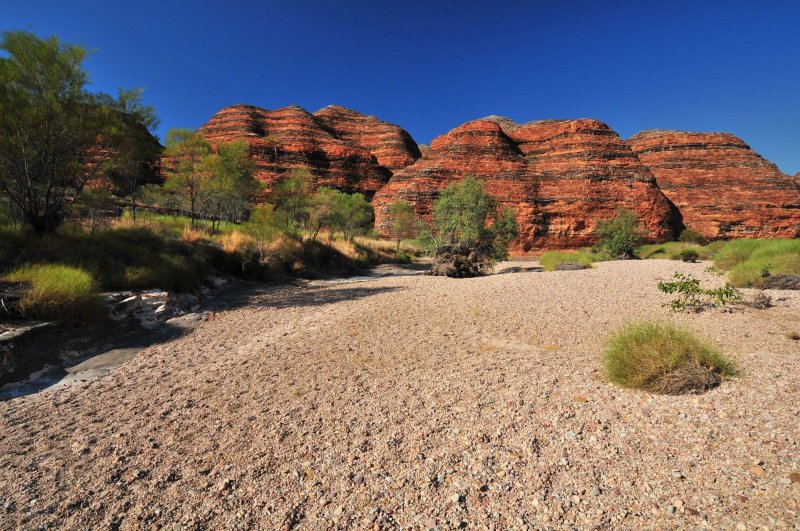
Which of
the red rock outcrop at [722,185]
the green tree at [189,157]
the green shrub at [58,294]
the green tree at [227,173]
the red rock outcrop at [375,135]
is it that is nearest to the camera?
the green shrub at [58,294]

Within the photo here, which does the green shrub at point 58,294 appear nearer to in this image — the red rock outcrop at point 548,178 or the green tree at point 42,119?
the green tree at point 42,119

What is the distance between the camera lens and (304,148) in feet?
188

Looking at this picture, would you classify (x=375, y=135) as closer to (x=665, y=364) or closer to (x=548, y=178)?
(x=548, y=178)

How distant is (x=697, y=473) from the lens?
6.77 ft

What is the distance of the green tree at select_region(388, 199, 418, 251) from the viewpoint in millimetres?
40406

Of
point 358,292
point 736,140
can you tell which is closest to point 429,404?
point 358,292

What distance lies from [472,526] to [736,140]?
6576 centimetres

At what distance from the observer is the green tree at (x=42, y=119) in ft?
25.3

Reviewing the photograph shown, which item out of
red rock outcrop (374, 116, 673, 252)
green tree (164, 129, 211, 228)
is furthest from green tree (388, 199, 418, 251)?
green tree (164, 129, 211, 228)

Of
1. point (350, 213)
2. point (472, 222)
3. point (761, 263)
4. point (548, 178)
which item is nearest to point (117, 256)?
point (761, 263)

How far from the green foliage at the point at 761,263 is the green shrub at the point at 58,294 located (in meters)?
14.3

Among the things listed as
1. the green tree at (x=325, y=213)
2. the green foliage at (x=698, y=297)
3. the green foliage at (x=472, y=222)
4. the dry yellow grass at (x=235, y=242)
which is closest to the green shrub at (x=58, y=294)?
the dry yellow grass at (x=235, y=242)

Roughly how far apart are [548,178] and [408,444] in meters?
48.3

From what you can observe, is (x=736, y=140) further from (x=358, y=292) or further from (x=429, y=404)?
(x=429, y=404)
